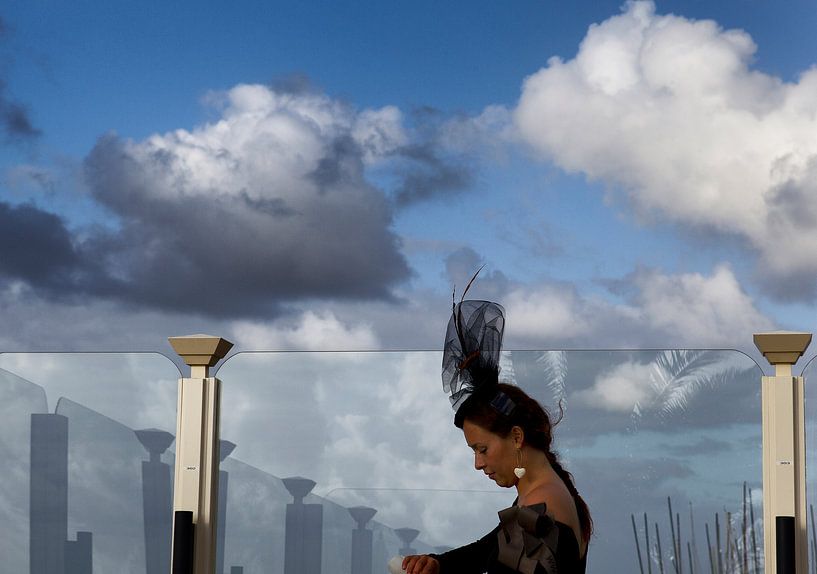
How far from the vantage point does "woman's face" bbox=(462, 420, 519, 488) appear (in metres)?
2.69

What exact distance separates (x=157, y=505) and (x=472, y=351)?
2.33 meters

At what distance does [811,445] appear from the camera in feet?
14.3

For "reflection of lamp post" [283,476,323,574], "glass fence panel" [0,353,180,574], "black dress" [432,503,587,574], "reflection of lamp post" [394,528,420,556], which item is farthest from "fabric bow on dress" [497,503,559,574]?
"glass fence panel" [0,353,180,574]

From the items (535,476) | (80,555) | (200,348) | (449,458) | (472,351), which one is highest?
(200,348)

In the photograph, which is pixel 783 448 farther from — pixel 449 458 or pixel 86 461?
pixel 86 461

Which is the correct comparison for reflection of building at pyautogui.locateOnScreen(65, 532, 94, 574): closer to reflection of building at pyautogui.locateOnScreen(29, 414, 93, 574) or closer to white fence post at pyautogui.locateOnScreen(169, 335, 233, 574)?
reflection of building at pyautogui.locateOnScreen(29, 414, 93, 574)

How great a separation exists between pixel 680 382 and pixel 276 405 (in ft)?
5.44

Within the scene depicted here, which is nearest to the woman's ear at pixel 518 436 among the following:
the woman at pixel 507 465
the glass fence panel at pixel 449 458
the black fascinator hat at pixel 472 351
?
the woman at pixel 507 465

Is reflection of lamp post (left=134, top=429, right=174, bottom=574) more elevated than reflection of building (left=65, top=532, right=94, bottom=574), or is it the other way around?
reflection of lamp post (left=134, top=429, right=174, bottom=574)

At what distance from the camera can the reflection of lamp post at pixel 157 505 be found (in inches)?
188

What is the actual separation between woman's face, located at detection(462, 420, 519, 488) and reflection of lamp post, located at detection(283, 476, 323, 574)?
2.14 meters

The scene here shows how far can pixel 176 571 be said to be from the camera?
4594 millimetres

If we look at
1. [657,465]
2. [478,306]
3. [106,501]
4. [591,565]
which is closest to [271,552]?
[106,501]

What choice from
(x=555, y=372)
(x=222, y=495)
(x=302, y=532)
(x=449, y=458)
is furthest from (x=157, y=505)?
(x=555, y=372)
